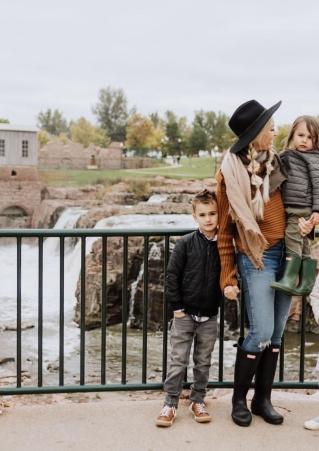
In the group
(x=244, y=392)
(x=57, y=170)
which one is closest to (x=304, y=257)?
(x=244, y=392)

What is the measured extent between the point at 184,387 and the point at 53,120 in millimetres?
104507

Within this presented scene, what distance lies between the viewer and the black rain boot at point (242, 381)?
3.77m

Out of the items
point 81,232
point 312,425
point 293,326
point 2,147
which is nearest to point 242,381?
point 312,425

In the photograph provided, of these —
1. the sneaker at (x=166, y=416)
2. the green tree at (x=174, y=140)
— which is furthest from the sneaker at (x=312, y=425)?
the green tree at (x=174, y=140)

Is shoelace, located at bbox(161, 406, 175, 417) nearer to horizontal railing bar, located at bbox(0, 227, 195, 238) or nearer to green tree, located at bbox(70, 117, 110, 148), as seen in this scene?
horizontal railing bar, located at bbox(0, 227, 195, 238)

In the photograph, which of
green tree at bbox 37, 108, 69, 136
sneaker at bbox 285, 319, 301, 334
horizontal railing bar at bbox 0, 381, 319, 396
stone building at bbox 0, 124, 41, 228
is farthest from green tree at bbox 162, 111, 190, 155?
horizontal railing bar at bbox 0, 381, 319, 396

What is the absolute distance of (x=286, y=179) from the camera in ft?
12.1

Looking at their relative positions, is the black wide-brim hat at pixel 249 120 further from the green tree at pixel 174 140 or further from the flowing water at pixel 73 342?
the green tree at pixel 174 140

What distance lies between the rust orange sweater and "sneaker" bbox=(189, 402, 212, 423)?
0.75 m

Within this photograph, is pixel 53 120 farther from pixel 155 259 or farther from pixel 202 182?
pixel 155 259

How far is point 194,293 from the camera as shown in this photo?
12.5 feet

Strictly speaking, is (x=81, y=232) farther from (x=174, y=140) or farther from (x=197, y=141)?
(x=174, y=140)

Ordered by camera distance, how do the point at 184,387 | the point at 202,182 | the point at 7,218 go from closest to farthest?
the point at 184,387
the point at 7,218
the point at 202,182

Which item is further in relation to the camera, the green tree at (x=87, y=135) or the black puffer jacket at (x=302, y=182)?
the green tree at (x=87, y=135)
